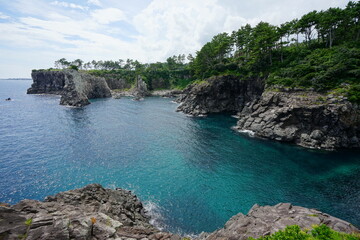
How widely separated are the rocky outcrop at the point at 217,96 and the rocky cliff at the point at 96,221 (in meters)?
68.6

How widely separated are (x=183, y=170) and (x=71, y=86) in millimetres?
106077

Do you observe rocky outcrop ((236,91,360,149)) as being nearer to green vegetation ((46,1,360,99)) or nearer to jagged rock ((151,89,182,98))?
green vegetation ((46,1,360,99))

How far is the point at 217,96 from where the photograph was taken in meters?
92.7

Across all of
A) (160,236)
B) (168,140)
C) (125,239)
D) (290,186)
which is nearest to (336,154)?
(290,186)

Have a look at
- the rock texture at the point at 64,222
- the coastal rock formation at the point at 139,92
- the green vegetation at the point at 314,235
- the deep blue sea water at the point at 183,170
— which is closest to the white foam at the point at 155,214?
the deep blue sea water at the point at 183,170

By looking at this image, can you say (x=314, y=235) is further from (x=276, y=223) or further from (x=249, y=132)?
(x=249, y=132)

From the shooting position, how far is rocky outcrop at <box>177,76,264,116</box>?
294 ft

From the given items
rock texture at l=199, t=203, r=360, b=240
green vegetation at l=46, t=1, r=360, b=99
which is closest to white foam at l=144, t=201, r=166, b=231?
rock texture at l=199, t=203, r=360, b=240

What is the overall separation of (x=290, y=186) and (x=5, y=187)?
169 feet

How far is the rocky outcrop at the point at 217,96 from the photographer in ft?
294

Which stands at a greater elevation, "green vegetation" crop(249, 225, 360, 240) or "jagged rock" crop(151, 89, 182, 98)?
"jagged rock" crop(151, 89, 182, 98)

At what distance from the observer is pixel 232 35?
9825cm

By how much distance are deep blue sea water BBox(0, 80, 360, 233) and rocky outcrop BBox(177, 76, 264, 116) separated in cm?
2869

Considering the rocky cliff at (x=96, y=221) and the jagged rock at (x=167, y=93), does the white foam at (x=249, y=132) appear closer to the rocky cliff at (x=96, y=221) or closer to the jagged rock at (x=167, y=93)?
the rocky cliff at (x=96, y=221)
